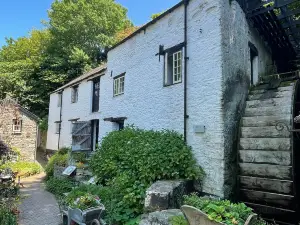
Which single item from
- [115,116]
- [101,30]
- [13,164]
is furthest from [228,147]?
[101,30]

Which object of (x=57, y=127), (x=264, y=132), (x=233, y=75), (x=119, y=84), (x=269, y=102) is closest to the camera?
(x=264, y=132)

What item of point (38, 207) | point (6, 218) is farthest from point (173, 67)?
point (38, 207)

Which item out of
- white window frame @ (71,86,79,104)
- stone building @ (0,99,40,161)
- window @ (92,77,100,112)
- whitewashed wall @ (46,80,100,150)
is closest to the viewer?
window @ (92,77,100,112)

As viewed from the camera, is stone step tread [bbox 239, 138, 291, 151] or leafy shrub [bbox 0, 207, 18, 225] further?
leafy shrub [bbox 0, 207, 18, 225]

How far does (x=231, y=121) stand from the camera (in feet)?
22.6

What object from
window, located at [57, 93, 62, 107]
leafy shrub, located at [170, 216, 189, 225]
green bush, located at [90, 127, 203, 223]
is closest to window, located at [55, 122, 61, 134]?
window, located at [57, 93, 62, 107]

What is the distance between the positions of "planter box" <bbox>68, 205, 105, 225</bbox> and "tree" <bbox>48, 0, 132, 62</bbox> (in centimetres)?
2263

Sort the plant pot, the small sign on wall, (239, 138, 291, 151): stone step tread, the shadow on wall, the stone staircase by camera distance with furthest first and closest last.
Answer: the small sign on wall < the shadow on wall < (239, 138, 291, 151): stone step tread < the stone staircase < the plant pot

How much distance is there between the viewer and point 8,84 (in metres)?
25.0

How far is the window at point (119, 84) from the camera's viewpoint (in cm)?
1194

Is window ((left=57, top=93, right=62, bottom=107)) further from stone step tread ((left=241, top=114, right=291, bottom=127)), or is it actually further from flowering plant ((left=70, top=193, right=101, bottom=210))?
stone step tread ((left=241, top=114, right=291, bottom=127))

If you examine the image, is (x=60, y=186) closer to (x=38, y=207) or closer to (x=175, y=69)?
(x=38, y=207)

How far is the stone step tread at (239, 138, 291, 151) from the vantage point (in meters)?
5.89

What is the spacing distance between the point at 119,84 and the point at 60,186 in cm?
576
